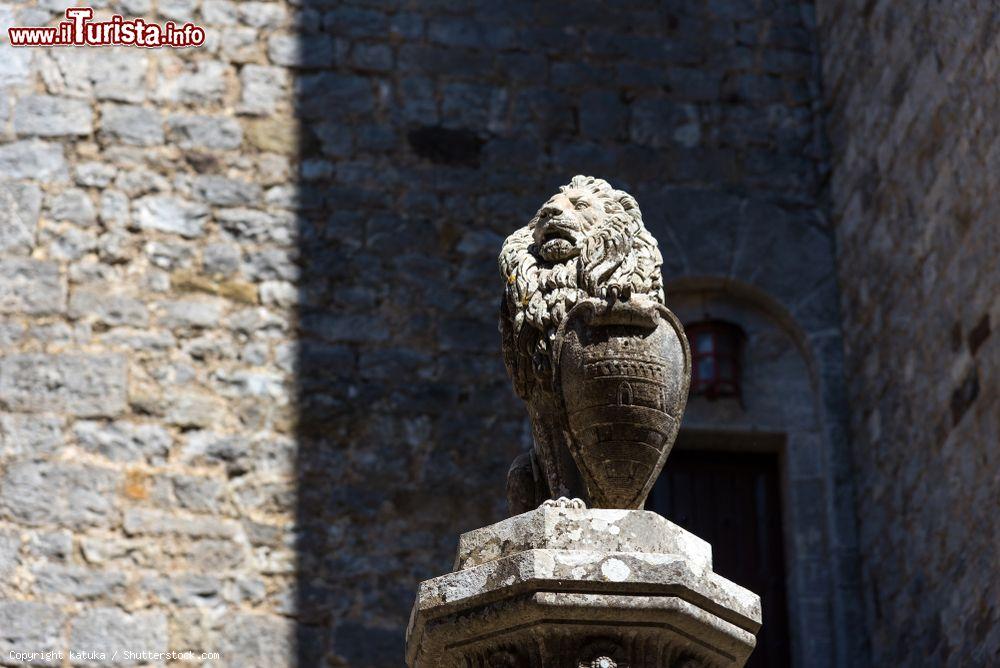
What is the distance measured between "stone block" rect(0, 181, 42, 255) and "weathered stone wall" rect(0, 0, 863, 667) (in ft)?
0.05

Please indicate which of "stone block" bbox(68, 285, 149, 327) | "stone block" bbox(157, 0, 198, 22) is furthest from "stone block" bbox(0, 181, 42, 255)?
"stone block" bbox(157, 0, 198, 22)

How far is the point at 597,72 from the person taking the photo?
30.0ft

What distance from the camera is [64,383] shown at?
805 centimetres

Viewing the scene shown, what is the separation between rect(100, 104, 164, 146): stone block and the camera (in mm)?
8625

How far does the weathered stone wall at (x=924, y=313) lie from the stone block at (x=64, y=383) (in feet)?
11.4

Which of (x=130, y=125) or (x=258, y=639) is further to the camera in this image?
(x=130, y=125)

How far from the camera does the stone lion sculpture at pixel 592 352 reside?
4586mm

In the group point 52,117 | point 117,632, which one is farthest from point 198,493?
point 52,117

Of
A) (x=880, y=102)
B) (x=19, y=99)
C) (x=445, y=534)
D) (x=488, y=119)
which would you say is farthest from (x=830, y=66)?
(x=19, y=99)

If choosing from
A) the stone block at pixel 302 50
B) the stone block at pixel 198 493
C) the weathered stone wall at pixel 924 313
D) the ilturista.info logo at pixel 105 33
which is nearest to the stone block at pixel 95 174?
the ilturista.info logo at pixel 105 33

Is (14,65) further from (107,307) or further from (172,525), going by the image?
(172,525)

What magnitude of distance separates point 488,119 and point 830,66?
5.93ft

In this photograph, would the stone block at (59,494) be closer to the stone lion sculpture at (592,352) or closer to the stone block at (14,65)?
the stone block at (14,65)

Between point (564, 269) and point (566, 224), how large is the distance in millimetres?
128
